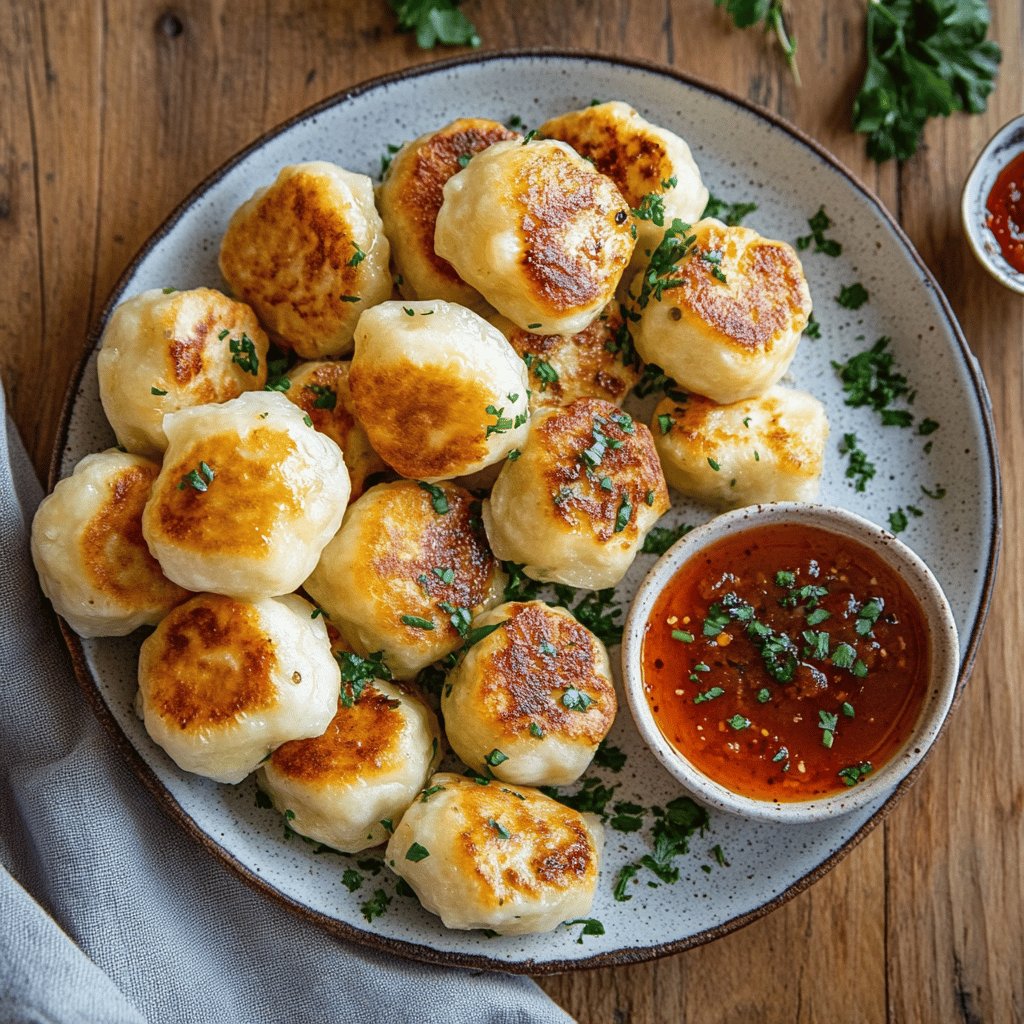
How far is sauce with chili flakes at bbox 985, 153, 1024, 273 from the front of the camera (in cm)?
354

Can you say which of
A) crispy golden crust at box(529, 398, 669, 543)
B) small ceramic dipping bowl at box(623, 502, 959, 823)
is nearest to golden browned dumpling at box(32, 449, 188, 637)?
crispy golden crust at box(529, 398, 669, 543)

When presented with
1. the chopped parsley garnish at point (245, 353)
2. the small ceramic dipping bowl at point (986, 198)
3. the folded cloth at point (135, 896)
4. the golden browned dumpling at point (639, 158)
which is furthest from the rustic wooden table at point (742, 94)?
the chopped parsley garnish at point (245, 353)

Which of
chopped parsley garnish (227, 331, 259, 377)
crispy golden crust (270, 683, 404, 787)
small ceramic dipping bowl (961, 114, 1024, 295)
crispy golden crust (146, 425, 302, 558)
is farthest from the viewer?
small ceramic dipping bowl (961, 114, 1024, 295)

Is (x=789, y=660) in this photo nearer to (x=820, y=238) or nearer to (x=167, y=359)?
(x=820, y=238)

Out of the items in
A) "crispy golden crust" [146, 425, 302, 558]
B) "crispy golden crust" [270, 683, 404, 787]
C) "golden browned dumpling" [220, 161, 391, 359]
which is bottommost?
"crispy golden crust" [270, 683, 404, 787]

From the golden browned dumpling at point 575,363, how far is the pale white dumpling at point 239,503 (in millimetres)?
705

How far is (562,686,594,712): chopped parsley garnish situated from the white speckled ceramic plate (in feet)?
1.15

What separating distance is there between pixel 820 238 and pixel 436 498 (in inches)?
60.5

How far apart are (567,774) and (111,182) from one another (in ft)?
7.70

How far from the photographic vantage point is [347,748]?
3.08 meters

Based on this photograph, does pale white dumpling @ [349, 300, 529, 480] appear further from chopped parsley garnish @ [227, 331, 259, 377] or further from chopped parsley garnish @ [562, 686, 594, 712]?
chopped parsley garnish @ [562, 686, 594, 712]

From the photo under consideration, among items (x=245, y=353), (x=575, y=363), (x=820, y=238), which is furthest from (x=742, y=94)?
(x=245, y=353)

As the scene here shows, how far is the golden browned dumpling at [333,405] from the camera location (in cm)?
321

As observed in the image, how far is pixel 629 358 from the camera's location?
3.38m
